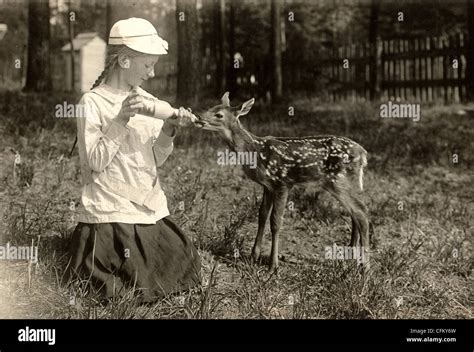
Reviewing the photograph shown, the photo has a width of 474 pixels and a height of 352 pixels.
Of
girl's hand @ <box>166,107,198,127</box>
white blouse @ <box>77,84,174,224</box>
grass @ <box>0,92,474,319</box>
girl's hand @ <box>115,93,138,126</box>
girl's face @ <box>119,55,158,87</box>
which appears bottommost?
grass @ <box>0,92,474,319</box>

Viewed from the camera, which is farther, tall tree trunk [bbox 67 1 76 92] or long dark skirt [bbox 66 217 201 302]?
tall tree trunk [bbox 67 1 76 92]

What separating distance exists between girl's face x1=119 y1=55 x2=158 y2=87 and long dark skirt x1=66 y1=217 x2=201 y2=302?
67 centimetres

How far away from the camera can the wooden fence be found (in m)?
5.25

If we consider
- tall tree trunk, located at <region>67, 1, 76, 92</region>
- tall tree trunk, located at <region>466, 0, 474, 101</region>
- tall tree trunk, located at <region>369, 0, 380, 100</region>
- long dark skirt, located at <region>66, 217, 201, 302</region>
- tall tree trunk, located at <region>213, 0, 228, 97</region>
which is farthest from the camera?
tall tree trunk, located at <region>369, 0, 380, 100</region>

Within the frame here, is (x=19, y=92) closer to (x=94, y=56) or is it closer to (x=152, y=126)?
(x=94, y=56)

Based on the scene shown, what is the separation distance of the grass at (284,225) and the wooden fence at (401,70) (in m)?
0.61

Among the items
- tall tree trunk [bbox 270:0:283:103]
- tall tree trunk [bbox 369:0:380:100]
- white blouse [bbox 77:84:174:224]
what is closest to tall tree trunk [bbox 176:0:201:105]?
tall tree trunk [bbox 270:0:283:103]

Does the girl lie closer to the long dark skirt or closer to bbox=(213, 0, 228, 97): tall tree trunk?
the long dark skirt

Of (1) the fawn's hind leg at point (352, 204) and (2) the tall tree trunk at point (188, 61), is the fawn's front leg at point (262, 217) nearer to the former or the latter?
(1) the fawn's hind leg at point (352, 204)

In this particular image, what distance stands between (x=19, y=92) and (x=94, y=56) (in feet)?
3.85

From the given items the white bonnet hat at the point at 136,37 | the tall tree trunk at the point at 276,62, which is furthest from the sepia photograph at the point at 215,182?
the tall tree trunk at the point at 276,62

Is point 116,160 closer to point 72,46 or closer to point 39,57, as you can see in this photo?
point 72,46
